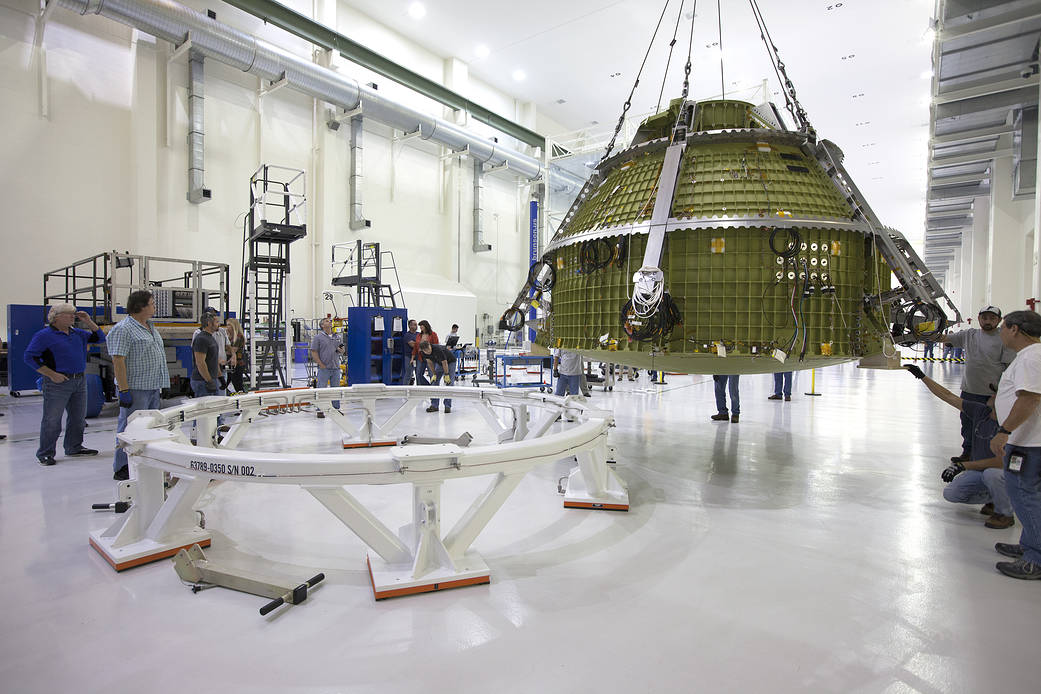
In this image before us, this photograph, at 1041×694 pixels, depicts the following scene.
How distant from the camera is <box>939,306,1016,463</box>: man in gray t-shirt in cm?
470

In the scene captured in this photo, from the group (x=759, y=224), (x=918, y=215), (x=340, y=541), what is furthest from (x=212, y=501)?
(x=918, y=215)

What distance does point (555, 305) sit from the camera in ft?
17.5

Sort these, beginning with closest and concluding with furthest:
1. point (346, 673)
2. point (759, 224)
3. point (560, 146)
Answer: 1. point (346, 673)
2. point (759, 224)
3. point (560, 146)

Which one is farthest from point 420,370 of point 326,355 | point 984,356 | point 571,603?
point 984,356

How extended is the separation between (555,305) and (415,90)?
16109mm

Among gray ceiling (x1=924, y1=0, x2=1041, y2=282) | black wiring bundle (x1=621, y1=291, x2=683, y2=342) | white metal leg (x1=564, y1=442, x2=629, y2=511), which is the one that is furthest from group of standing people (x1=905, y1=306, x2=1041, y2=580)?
gray ceiling (x1=924, y1=0, x2=1041, y2=282)

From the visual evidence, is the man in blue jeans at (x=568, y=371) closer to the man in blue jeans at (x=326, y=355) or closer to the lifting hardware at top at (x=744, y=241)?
the lifting hardware at top at (x=744, y=241)

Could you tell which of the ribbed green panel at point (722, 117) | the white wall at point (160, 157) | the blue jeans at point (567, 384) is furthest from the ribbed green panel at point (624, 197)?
the white wall at point (160, 157)

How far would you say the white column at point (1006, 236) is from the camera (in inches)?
560

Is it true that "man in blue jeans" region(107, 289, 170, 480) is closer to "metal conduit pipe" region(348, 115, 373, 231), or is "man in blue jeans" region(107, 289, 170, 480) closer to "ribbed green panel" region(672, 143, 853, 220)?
"ribbed green panel" region(672, 143, 853, 220)

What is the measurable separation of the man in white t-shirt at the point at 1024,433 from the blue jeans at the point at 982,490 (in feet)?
2.60

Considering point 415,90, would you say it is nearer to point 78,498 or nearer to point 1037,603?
point 78,498

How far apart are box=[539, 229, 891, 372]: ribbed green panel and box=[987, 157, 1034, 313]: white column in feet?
46.3

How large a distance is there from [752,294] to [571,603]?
2671 millimetres
